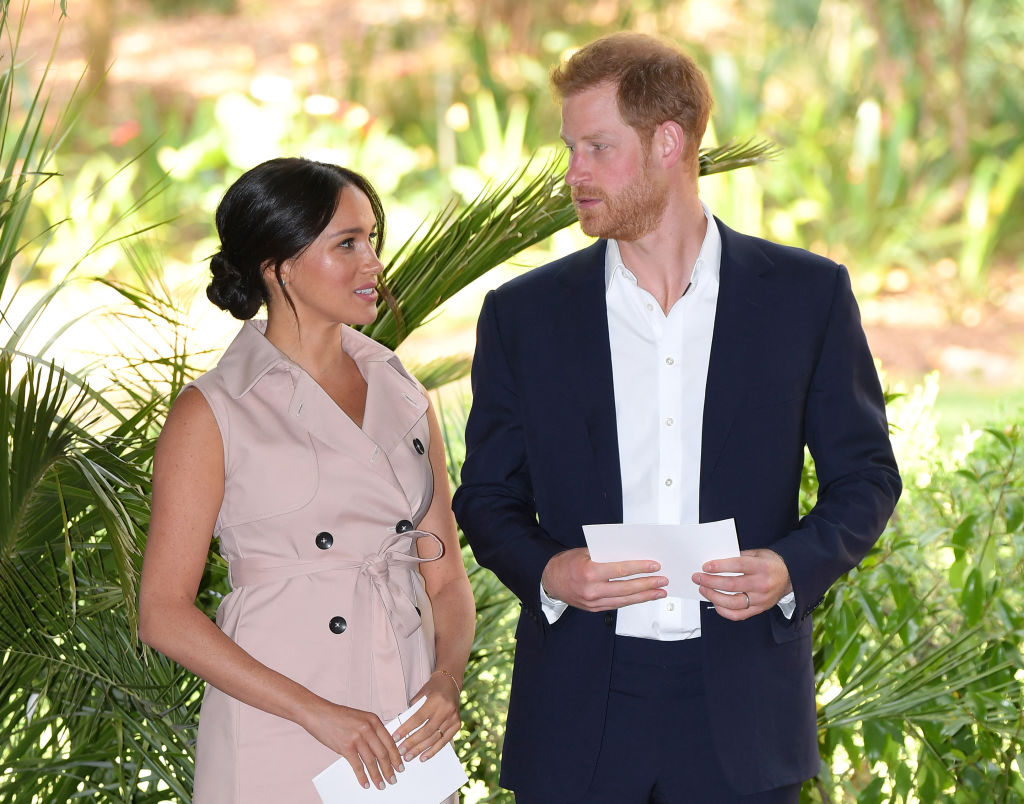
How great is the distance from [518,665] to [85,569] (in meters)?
0.97

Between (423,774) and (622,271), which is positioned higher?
(622,271)

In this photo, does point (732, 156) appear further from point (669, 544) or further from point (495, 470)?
point (669, 544)

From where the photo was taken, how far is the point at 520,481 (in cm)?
215

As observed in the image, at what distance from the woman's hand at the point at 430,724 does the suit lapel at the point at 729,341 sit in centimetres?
52

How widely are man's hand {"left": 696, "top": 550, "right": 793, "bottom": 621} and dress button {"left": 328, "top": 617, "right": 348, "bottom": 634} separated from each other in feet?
1.82

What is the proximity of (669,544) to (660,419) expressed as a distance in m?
0.24

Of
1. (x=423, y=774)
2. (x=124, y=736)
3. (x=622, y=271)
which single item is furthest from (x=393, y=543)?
(x=124, y=736)

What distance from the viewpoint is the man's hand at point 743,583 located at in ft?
6.12

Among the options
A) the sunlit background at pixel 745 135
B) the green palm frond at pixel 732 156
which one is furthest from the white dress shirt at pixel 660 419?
the sunlit background at pixel 745 135

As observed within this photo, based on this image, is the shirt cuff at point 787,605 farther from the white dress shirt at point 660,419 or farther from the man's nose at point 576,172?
the man's nose at point 576,172

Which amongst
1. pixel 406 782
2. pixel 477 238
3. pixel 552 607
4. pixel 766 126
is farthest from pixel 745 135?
pixel 406 782

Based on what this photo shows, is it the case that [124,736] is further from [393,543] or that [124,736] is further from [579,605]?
[579,605]

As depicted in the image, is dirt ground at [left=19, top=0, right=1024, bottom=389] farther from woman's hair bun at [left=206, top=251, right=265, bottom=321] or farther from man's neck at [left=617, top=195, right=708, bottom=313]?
woman's hair bun at [left=206, top=251, right=265, bottom=321]

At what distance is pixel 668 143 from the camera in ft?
7.06
